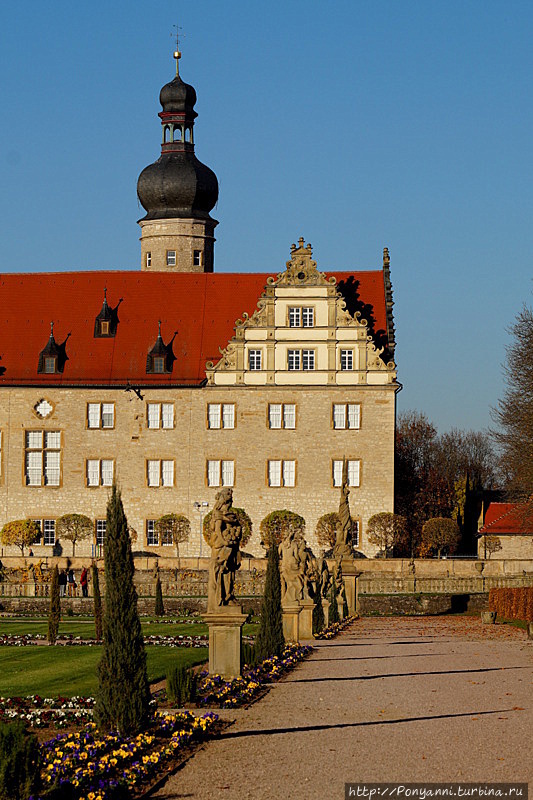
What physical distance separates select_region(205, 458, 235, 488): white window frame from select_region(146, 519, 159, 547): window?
2762 millimetres

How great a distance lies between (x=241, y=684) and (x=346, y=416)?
37776mm

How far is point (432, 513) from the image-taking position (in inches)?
3049

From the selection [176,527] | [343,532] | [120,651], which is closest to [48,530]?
[176,527]

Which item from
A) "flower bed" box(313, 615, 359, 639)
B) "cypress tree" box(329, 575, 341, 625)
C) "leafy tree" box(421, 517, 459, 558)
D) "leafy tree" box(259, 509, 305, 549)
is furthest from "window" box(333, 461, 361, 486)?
"cypress tree" box(329, 575, 341, 625)

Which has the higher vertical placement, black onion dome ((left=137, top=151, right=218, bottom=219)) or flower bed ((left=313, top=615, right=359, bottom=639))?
black onion dome ((left=137, top=151, right=218, bottom=219))

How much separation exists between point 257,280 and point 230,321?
318cm

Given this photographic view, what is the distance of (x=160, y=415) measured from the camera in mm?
56750

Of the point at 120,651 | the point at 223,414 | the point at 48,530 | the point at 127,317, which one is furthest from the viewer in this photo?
the point at 127,317

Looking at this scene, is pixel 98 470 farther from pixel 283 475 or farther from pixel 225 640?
pixel 225 640

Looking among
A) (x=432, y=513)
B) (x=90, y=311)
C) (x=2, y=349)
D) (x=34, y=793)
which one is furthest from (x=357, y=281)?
(x=34, y=793)

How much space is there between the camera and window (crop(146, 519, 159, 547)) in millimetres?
55844

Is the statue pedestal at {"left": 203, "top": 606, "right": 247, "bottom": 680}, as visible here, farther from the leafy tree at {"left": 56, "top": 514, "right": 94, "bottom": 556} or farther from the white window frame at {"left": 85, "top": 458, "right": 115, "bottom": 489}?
the white window frame at {"left": 85, "top": 458, "right": 115, "bottom": 489}

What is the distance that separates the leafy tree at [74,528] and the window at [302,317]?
11348 millimetres

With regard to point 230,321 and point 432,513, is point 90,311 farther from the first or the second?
point 432,513
